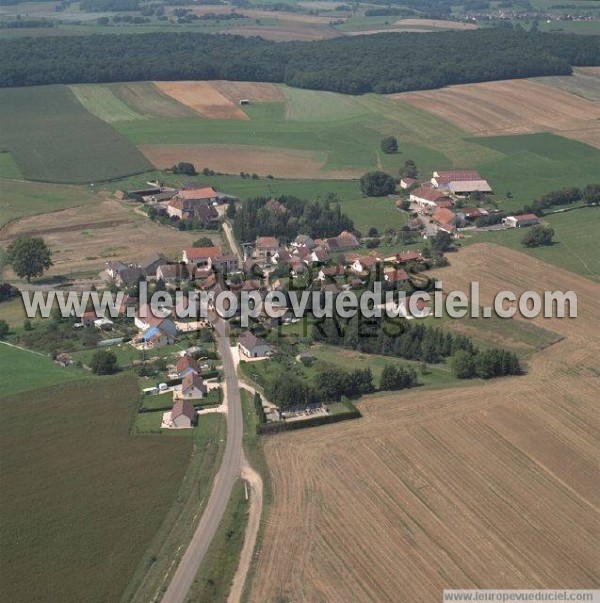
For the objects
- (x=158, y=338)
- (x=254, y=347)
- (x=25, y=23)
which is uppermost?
(x=254, y=347)

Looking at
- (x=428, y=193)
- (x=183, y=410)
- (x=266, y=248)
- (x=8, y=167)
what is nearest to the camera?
(x=183, y=410)

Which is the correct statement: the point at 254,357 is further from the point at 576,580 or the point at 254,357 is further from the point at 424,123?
the point at 424,123

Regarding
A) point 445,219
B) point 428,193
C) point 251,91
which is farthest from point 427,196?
point 251,91

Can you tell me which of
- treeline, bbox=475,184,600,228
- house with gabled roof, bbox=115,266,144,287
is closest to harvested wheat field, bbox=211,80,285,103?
treeline, bbox=475,184,600,228

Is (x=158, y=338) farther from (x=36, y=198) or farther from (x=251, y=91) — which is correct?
(x=251, y=91)

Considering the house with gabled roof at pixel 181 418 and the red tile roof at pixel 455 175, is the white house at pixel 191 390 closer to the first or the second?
the house with gabled roof at pixel 181 418
